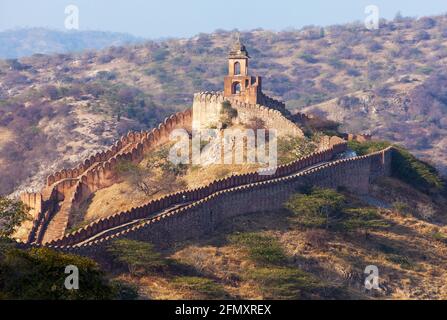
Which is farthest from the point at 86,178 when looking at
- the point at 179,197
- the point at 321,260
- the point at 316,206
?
the point at 321,260

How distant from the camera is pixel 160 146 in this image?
60.7 meters

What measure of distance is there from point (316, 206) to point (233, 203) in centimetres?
364

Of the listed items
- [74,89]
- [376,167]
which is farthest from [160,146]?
[74,89]

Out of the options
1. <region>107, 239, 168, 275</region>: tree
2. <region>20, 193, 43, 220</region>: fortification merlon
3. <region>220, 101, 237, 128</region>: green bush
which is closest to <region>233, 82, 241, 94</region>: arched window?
<region>220, 101, 237, 128</region>: green bush

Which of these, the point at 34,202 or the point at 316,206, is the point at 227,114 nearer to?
the point at 34,202

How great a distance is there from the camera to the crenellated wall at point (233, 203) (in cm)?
3981

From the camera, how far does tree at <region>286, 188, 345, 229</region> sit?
45219 mm

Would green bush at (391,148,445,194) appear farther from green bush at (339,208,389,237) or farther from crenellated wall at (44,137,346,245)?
green bush at (339,208,389,237)

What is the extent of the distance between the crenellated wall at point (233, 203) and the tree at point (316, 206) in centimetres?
67

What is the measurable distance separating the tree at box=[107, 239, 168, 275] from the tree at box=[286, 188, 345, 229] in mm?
8580

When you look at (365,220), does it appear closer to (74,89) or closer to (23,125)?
(23,125)

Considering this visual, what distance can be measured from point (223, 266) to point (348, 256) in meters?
6.06

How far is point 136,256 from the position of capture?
3756 centimetres
